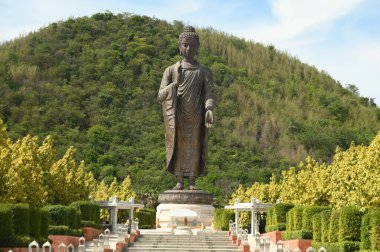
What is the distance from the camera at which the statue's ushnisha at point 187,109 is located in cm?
3130

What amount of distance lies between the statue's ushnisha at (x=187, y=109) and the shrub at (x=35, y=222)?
9.79 metres

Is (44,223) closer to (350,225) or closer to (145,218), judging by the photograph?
(350,225)

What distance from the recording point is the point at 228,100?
76.0 meters

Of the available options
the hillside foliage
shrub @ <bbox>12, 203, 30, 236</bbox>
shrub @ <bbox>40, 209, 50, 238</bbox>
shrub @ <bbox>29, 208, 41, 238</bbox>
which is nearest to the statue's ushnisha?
the hillside foliage

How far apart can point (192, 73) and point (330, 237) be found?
10.8m

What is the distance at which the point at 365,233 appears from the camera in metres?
20.2

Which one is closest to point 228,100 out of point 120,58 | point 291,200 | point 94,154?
point 120,58

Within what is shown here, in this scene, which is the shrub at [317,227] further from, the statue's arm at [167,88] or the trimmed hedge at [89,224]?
the statue's arm at [167,88]

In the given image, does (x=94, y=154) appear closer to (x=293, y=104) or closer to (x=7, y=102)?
(x=7, y=102)

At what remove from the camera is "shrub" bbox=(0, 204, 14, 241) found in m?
20.1

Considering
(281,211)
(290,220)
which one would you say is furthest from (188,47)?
(290,220)

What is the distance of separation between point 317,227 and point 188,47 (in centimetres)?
1012

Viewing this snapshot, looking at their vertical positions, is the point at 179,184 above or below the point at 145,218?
above

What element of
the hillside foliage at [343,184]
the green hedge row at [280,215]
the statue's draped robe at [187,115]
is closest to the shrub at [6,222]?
the hillside foliage at [343,184]
